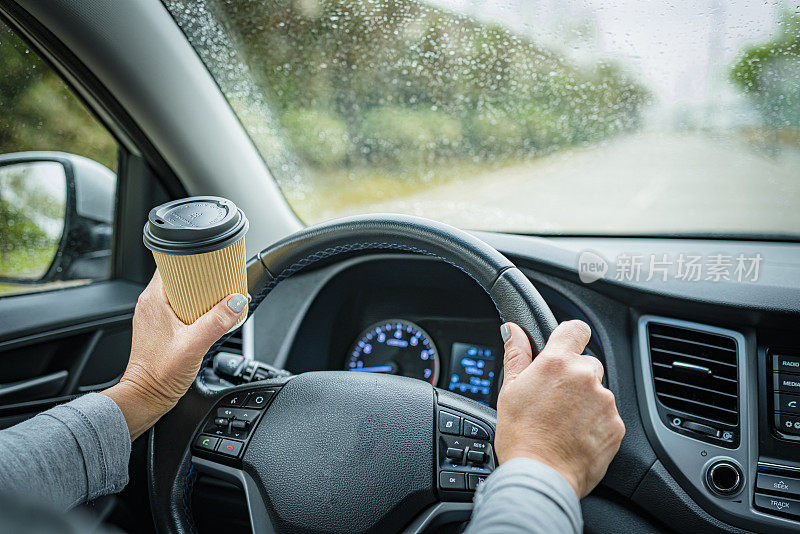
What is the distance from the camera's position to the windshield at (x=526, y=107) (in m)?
1.89

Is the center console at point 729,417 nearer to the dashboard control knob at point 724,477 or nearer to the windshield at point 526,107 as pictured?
the dashboard control knob at point 724,477

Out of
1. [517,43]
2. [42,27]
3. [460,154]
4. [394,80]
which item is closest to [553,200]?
[460,154]

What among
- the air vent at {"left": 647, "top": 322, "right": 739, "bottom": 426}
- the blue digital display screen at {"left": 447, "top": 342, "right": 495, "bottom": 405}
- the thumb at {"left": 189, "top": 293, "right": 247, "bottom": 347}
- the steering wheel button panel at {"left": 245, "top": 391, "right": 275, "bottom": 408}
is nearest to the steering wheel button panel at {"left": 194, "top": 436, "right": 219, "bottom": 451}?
the steering wheel button panel at {"left": 245, "top": 391, "right": 275, "bottom": 408}

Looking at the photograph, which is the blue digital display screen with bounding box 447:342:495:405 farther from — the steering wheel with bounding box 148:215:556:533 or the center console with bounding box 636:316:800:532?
the steering wheel with bounding box 148:215:556:533

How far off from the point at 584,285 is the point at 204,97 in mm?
1356

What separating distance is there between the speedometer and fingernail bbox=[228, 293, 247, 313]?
1013 mm

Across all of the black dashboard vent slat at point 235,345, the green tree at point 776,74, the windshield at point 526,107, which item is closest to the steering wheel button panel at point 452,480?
the black dashboard vent slat at point 235,345

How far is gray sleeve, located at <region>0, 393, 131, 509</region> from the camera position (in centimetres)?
112

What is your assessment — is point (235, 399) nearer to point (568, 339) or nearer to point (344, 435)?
point (344, 435)

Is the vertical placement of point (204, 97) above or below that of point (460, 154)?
above

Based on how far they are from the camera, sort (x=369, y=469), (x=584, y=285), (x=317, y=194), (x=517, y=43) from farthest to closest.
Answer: (x=317, y=194), (x=517, y=43), (x=584, y=285), (x=369, y=469)

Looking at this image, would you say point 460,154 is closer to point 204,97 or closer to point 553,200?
point 553,200

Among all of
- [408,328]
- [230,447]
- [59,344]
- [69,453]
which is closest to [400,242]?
[230,447]

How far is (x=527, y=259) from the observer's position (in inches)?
73.7
